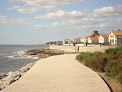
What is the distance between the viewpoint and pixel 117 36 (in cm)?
5566

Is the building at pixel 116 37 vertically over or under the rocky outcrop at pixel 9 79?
over

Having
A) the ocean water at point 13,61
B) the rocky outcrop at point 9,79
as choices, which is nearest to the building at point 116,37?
the ocean water at point 13,61

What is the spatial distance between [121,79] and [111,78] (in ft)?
4.64

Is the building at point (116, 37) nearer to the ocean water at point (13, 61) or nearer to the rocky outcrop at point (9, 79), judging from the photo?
the ocean water at point (13, 61)

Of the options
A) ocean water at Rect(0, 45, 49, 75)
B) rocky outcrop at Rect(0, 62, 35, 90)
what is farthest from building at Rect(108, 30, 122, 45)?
rocky outcrop at Rect(0, 62, 35, 90)

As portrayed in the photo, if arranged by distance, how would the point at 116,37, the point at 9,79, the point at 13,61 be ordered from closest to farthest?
the point at 9,79 → the point at 13,61 → the point at 116,37

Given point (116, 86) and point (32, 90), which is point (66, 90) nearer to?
point (32, 90)

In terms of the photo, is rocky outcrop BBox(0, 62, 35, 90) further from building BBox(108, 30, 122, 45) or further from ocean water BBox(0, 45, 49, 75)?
building BBox(108, 30, 122, 45)

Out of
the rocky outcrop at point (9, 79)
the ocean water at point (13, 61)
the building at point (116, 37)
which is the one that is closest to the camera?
the rocky outcrop at point (9, 79)

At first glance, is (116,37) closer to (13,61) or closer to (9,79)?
(13,61)

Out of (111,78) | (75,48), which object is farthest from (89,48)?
(111,78)

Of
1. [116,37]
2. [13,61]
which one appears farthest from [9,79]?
Result: [116,37]

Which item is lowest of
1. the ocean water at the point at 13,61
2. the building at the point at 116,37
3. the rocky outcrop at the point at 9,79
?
the ocean water at the point at 13,61

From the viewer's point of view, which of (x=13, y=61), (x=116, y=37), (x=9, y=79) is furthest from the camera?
(x=116, y=37)
